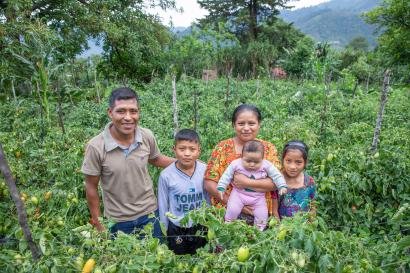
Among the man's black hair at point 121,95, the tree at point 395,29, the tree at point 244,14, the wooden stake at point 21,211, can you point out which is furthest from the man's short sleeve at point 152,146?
the tree at point 244,14

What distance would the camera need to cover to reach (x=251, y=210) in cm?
221

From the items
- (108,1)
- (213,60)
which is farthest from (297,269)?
(213,60)

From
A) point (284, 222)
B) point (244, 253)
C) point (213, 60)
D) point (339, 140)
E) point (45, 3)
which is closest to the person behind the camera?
point (244, 253)

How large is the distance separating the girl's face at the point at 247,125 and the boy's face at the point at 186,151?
0.30m

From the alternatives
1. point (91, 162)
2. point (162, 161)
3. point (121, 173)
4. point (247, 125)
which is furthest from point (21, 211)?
point (247, 125)

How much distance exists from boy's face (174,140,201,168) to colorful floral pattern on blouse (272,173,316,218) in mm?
598

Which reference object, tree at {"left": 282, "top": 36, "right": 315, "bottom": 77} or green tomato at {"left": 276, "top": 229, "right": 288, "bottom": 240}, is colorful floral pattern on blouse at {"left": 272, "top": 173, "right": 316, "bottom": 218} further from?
tree at {"left": 282, "top": 36, "right": 315, "bottom": 77}

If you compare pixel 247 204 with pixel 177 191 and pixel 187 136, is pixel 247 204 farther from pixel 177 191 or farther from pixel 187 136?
pixel 187 136

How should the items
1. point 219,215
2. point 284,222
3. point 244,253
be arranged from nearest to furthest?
point 244,253 → point 284,222 → point 219,215

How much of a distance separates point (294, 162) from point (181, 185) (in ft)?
2.50

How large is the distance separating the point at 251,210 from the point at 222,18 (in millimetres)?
23726

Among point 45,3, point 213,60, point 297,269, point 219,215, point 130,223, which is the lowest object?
point 130,223

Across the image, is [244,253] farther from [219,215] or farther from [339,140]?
[339,140]

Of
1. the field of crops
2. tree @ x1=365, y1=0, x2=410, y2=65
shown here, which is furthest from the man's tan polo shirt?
tree @ x1=365, y1=0, x2=410, y2=65
